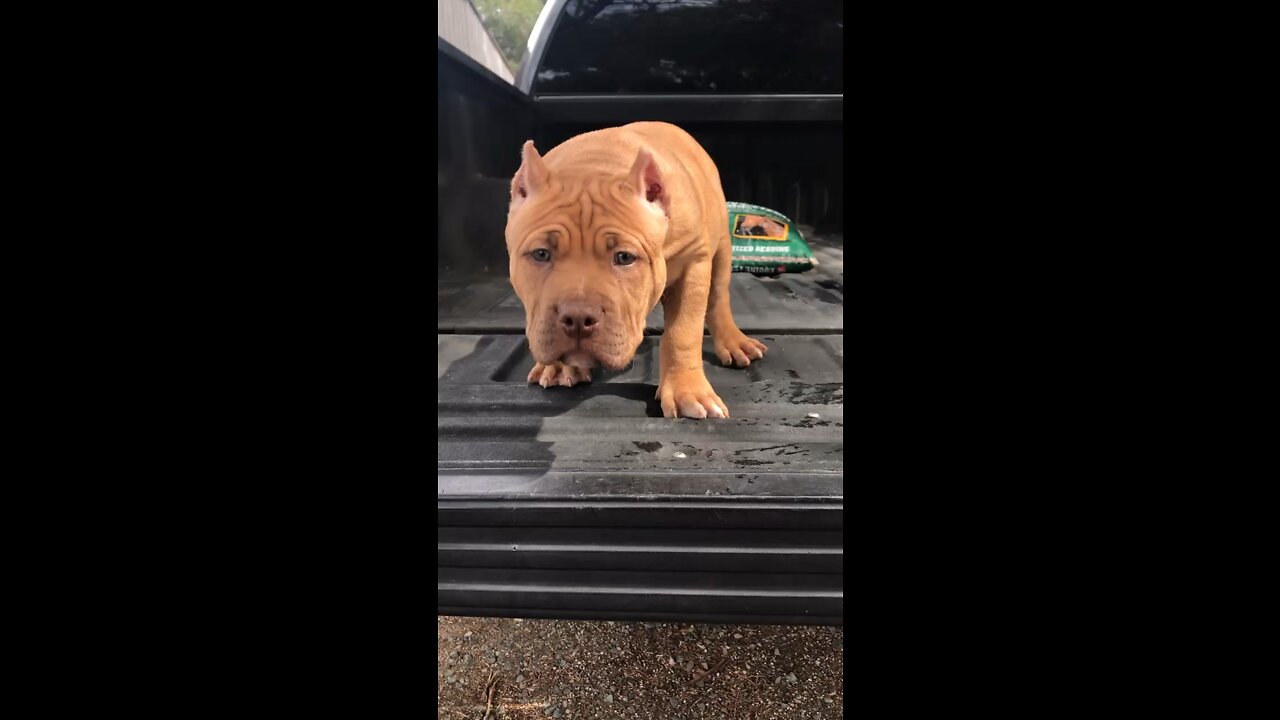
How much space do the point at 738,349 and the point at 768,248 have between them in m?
1.01

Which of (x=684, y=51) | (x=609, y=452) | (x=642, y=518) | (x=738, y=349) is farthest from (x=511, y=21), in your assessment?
(x=642, y=518)

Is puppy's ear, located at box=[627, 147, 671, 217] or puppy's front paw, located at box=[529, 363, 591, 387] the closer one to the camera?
puppy's ear, located at box=[627, 147, 671, 217]

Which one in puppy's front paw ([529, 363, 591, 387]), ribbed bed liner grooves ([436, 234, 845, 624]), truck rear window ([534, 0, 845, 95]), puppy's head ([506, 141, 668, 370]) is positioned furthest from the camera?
truck rear window ([534, 0, 845, 95])

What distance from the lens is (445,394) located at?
1.63 metres

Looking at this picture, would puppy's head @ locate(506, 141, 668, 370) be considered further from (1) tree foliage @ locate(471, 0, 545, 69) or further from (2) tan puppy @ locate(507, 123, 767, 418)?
(1) tree foliage @ locate(471, 0, 545, 69)

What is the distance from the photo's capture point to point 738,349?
197 cm

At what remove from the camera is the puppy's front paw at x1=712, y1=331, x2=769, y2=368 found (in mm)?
1942

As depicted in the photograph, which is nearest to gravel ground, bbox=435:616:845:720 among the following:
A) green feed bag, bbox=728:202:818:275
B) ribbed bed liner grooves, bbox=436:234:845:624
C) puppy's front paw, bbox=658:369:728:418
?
ribbed bed liner grooves, bbox=436:234:845:624

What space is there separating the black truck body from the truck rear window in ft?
0.11

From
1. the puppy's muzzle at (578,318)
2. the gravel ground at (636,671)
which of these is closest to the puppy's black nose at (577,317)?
the puppy's muzzle at (578,318)

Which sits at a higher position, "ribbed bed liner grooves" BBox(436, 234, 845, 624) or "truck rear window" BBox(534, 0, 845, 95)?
"truck rear window" BBox(534, 0, 845, 95)

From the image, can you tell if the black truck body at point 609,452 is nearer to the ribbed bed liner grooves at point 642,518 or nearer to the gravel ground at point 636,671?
the ribbed bed liner grooves at point 642,518

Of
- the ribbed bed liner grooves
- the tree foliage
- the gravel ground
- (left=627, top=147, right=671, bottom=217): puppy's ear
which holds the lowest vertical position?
the gravel ground

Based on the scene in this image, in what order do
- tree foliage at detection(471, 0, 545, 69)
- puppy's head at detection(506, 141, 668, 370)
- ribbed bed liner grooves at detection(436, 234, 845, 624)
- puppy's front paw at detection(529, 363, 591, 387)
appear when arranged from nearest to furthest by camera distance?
ribbed bed liner grooves at detection(436, 234, 845, 624) → puppy's head at detection(506, 141, 668, 370) → puppy's front paw at detection(529, 363, 591, 387) → tree foliage at detection(471, 0, 545, 69)
